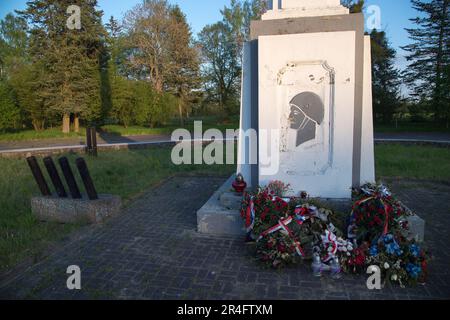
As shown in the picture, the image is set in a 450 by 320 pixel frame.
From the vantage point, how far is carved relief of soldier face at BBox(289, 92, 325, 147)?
4.91 m

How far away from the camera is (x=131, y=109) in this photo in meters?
25.5

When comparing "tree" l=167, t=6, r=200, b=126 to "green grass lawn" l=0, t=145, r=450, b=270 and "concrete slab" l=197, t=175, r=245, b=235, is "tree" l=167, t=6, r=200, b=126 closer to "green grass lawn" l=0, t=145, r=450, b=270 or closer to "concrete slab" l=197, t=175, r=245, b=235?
"green grass lawn" l=0, t=145, r=450, b=270

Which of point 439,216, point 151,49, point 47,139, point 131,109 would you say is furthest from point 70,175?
point 151,49

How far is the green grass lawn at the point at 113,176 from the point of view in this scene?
14.9 ft

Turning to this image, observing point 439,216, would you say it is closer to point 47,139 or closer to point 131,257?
point 131,257

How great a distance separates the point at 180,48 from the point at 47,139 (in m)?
13.7

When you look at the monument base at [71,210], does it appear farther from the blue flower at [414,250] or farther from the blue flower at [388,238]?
the blue flower at [414,250]

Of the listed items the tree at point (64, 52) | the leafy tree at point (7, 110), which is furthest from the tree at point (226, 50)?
the leafy tree at point (7, 110)

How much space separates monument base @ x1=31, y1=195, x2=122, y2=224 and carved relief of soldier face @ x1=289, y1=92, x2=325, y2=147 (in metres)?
3.59

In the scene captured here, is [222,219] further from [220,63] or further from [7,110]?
[220,63]

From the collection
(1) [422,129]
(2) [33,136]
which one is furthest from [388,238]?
(1) [422,129]

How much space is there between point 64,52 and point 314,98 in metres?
21.2

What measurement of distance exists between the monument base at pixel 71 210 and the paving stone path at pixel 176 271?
29 cm

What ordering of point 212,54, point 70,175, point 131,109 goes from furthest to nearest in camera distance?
point 212,54 < point 131,109 < point 70,175
